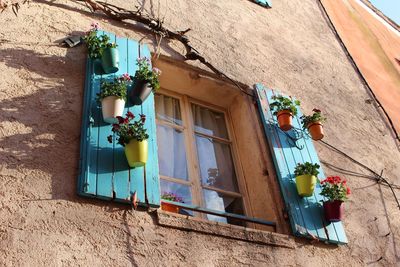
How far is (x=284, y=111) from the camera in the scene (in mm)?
3807

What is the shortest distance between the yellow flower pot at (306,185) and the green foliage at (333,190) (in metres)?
0.12

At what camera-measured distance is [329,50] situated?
5.56m

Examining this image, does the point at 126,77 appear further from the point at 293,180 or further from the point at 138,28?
the point at 293,180

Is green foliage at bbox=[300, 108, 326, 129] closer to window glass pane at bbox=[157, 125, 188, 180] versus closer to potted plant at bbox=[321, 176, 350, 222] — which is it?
potted plant at bbox=[321, 176, 350, 222]

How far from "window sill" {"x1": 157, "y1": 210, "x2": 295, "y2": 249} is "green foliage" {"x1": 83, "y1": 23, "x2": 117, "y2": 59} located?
4.15ft

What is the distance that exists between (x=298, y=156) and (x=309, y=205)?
1.58 ft

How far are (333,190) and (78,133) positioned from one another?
1.85 meters

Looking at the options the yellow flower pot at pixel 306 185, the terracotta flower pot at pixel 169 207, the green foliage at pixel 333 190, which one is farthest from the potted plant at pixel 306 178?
the terracotta flower pot at pixel 169 207

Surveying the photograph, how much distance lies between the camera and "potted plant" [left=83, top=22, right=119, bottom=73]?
326 centimetres

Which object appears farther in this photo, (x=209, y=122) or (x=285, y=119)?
(x=209, y=122)

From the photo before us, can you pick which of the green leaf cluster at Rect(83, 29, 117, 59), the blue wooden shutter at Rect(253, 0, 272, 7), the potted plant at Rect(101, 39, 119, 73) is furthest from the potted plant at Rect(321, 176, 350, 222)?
the blue wooden shutter at Rect(253, 0, 272, 7)

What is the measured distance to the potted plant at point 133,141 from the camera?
108 inches

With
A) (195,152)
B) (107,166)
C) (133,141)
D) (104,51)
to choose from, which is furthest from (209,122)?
(107,166)

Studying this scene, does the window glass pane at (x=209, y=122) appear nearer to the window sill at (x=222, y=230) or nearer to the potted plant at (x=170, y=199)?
the potted plant at (x=170, y=199)
